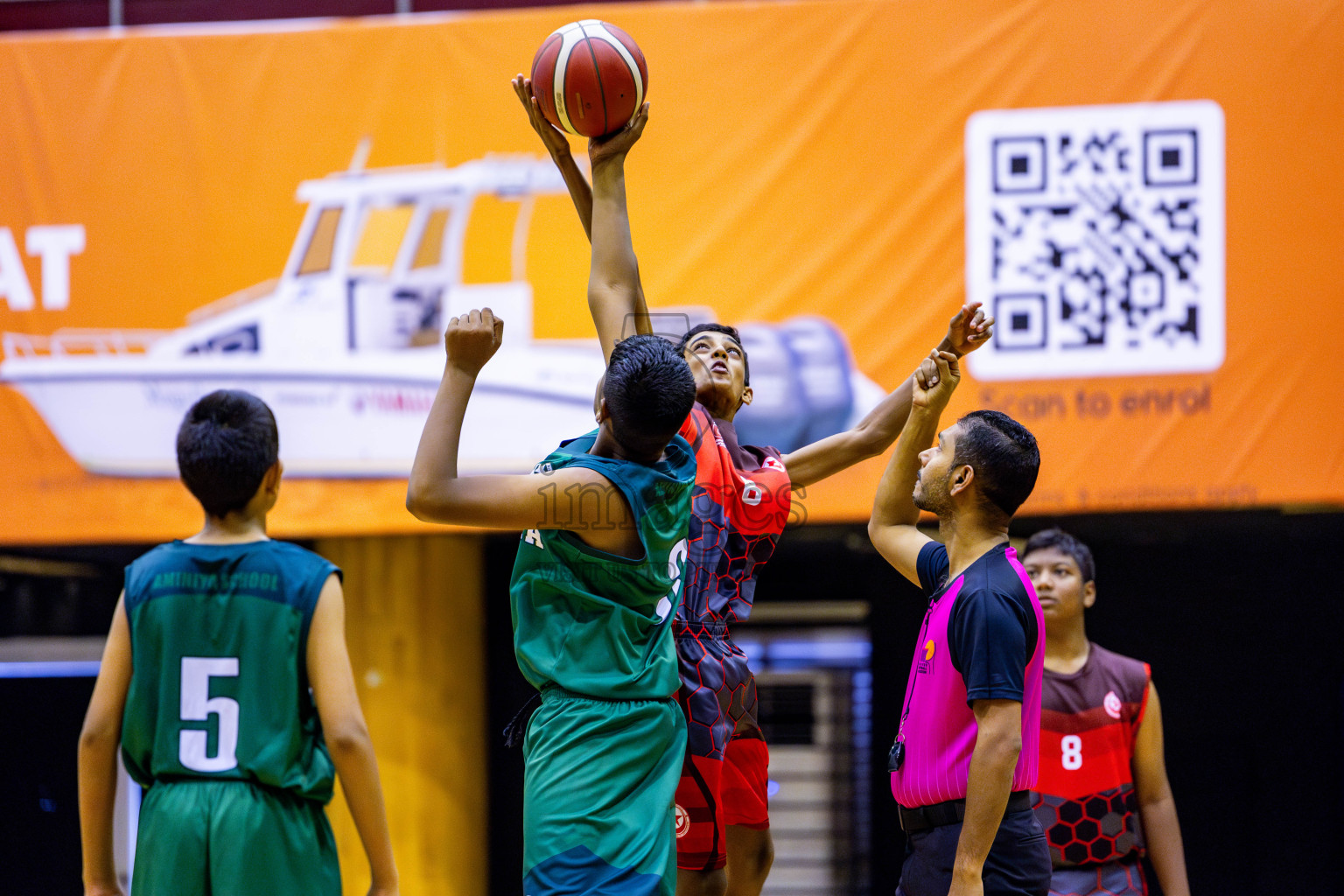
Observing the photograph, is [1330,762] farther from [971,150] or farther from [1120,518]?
[971,150]

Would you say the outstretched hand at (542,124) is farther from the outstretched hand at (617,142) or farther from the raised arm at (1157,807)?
the raised arm at (1157,807)

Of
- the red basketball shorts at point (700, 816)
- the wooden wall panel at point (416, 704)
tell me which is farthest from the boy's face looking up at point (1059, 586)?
the wooden wall panel at point (416, 704)

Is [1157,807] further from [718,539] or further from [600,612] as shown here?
[600,612]

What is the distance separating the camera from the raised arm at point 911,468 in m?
3.53

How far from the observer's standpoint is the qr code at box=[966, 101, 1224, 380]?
20.3ft

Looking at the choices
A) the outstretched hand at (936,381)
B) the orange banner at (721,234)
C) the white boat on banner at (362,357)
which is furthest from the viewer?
the white boat on banner at (362,357)

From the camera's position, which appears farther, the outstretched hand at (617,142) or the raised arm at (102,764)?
the outstretched hand at (617,142)

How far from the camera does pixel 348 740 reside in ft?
9.69

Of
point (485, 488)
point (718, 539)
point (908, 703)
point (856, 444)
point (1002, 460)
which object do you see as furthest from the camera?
point (856, 444)

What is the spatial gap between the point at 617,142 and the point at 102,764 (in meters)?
2.17

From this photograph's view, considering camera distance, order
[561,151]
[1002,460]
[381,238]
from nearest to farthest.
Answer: [1002,460] → [561,151] → [381,238]

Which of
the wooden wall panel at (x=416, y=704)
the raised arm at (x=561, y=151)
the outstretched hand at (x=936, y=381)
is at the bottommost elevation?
the wooden wall panel at (x=416, y=704)

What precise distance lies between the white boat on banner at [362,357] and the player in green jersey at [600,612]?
336cm

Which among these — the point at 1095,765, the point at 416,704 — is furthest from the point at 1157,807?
the point at 416,704
